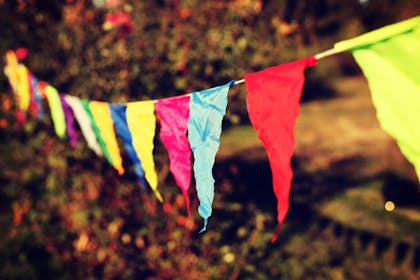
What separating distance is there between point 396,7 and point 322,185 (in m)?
5.34

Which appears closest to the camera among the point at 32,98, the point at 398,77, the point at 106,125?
the point at 398,77

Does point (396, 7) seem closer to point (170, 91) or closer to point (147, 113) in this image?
point (170, 91)

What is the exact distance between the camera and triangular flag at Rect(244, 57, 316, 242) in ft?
5.37

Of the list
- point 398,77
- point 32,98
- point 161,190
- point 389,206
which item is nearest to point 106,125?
point 161,190

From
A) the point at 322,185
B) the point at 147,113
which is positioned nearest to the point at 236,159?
the point at 322,185

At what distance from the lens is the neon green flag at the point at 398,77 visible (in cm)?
142

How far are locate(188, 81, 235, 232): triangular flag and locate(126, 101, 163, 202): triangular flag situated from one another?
43 centimetres

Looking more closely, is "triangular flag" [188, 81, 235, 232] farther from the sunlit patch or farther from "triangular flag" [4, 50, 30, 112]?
the sunlit patch

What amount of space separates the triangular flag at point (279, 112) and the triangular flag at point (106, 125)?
4.32 ft

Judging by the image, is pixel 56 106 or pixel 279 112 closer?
pixel 279 112

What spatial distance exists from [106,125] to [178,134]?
→ 2.71 feet

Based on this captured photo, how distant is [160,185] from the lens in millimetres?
4020

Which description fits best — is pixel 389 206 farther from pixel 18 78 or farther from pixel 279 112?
pixel 18 78

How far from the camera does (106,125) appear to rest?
109 inches
